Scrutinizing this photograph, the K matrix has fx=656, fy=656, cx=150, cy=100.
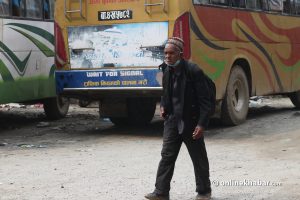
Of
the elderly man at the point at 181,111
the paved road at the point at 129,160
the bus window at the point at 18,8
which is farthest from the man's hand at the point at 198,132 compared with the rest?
the bus window at the point at 18,8

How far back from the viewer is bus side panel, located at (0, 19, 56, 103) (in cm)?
1225

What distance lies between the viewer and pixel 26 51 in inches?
514

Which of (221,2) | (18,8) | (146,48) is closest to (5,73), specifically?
(18,8)

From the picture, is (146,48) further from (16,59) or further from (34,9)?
(34,9)

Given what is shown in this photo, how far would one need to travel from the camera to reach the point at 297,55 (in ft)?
50.4

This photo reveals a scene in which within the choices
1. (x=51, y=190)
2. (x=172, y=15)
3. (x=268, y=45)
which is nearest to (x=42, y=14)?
(x=172, y=15)

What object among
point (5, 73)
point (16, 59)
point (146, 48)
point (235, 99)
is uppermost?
point (146, 48)

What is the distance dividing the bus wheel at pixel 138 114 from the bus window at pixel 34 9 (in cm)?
265

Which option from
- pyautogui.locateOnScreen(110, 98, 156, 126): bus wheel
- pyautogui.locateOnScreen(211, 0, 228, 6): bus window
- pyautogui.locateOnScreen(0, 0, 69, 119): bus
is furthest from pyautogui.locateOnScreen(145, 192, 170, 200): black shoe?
pyautogui.locateOnScreen(110, 98, 156, 126): bus wheel

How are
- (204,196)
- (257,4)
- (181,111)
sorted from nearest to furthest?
(181,111)
(204,196)
(257,4)

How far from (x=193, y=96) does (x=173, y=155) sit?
2.01ft

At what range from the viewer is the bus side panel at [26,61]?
12.2 meters

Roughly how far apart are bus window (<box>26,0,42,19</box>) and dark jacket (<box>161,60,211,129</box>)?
24.3ft

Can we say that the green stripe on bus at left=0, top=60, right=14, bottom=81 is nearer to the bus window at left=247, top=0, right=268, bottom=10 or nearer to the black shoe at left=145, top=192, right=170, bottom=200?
the bus window at left=247, top=0, right=268, bottom=10
